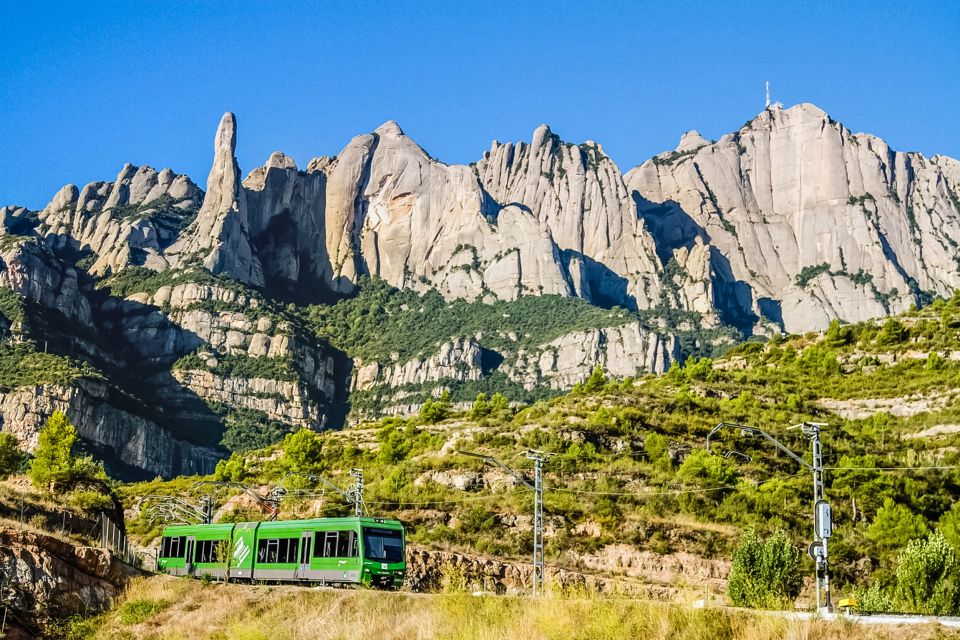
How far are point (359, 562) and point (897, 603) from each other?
79.3 ft

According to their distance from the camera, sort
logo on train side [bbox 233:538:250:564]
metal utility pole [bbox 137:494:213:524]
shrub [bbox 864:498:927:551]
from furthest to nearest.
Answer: metal utility pole [bbox 137:494:213:524]
shrub [bbox 864:498:927:551]
logo on train side [bbox 233:538:250:564]

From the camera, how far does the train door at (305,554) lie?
41750 millimetres

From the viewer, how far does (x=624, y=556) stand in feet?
208

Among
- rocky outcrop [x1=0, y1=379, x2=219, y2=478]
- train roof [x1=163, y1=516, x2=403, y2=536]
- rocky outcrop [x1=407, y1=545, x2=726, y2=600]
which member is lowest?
→ rocky outcrop [x1=407, y1=545, x2=726, y2=600]

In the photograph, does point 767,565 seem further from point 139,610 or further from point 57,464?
point 57,464

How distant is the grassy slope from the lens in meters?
66.2

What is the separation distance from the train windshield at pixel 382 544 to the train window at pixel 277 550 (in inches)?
141

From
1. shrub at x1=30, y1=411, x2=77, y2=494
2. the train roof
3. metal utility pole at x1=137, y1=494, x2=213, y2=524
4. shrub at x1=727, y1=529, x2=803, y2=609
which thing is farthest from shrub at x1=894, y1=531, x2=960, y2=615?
metal utility pole at x1=137, y1=494, x2=213, y2=524

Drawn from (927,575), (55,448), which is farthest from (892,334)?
(55,448)

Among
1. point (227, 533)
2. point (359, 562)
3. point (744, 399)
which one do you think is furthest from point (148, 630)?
point (744, 399)

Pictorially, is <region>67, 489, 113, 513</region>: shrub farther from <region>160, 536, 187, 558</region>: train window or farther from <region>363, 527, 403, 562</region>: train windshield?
<region>363, 527, 403, 562</region>: train windshield

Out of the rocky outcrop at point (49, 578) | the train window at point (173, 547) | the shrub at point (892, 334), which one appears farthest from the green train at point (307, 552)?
Answer: the shrub at point (892, 334)

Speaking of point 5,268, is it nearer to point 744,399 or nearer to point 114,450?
point 114,450

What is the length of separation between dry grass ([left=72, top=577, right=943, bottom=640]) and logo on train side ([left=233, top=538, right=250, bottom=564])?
6.64m
